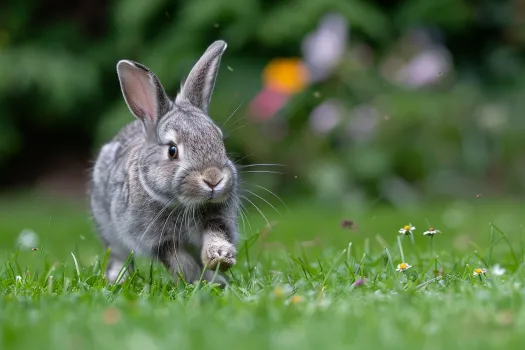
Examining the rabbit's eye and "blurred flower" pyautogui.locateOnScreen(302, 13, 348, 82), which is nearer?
the rabbit's eye

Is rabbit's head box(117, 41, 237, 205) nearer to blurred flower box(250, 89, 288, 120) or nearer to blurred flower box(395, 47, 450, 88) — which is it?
blurred flower box(250, 89, 288, 120)

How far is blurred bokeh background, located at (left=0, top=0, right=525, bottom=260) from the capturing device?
29.3ft

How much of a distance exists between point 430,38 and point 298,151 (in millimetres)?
2302

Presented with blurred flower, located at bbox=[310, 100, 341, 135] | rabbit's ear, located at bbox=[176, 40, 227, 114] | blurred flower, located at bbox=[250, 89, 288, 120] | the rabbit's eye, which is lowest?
blurred flower, located at bbox=[310, 100, 341, 135]

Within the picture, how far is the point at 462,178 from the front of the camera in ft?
29.4

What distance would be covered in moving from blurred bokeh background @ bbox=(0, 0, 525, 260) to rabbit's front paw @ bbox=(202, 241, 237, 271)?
4952 millimetres

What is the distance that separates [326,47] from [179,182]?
18.4ft

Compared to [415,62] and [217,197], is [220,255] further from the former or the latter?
[415,62]

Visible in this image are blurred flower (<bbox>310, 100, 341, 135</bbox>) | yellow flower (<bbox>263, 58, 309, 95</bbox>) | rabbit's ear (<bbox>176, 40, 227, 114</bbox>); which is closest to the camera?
rabbit's ear (<bbox>176, 40, 227, 114</bbox>)

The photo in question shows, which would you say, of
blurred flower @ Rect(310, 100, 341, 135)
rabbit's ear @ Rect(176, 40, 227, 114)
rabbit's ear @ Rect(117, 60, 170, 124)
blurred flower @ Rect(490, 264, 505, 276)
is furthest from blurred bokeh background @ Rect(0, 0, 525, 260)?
blurred flower @ Rect(490, 264, 505, 276)

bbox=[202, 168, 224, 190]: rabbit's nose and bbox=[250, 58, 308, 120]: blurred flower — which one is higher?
bbox=[202, 168, 224, 190]: rabbit's nose

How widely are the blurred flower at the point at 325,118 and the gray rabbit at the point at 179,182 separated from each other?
4.79m

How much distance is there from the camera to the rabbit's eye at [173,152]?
3.71 m

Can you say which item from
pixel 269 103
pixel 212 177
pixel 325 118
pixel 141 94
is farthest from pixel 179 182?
pixel 269 103
